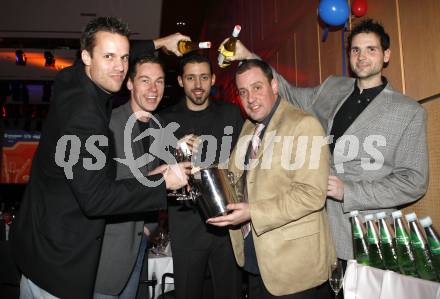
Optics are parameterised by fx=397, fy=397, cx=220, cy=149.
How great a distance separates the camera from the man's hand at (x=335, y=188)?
2.02m

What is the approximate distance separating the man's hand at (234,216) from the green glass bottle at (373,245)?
559mm

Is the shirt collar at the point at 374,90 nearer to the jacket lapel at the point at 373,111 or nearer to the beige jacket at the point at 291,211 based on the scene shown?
the jacket lapel at the point at 373,111

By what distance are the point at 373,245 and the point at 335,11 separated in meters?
1.54

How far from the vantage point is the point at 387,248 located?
1786mm

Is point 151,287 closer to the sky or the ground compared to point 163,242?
closer to the ground

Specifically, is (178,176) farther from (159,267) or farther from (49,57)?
(49,57)

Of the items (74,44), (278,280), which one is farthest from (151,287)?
(74,44)

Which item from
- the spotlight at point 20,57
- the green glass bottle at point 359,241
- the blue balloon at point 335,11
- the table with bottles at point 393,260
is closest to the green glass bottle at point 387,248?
the table with bottles at point 393,260

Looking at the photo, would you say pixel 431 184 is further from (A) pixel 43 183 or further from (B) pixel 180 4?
(B) pixel 180 4

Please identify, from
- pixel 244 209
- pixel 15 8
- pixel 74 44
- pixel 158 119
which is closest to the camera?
pixel 244 209

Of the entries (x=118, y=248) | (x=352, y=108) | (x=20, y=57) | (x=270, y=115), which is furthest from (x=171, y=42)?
(x=20, y=57)

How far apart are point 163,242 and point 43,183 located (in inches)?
87.8

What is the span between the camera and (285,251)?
1924mm

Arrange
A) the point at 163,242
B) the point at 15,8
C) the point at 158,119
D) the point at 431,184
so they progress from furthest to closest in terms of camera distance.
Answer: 1. the point at 15,8
2. the point at 163,242
3. the point at 158,119
4. the point at 431,184
